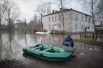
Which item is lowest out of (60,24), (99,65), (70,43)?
(99,65)

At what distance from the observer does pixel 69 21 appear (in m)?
24.0

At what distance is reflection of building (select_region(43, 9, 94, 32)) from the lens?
2398 centimetres

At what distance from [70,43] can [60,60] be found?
1466mm

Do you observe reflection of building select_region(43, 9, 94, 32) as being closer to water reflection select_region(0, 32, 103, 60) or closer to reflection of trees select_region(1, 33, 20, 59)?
water reflection select_region(0, 32, 103, 60)

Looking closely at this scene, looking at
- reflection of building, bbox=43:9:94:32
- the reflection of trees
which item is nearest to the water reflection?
the reflection of trees

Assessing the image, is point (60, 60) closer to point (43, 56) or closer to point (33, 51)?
point (43, 56)

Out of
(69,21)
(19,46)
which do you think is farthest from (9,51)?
(69,21)

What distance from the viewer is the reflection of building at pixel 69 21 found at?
24.0m

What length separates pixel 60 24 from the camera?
26.6 m

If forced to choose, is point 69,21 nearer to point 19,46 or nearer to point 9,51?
point 19,46

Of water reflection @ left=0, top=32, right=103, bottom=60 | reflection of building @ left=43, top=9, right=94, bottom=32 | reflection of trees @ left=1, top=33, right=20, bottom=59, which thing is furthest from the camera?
reflection of building @ left=43, top=9, right=94, bottom=32

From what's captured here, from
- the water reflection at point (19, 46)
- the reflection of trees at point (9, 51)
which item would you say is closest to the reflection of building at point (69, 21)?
the water reflection at point (19, 46)

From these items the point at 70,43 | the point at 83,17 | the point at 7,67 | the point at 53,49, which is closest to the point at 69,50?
the point at 70,43

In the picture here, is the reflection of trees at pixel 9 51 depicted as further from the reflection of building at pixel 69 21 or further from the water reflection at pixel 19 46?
the reflection of building at pixel 69 21
